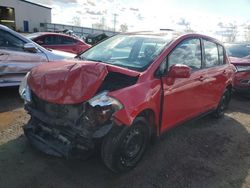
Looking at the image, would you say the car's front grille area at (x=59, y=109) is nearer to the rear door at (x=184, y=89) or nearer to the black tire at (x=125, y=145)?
the black tire at (x=125, y=145)

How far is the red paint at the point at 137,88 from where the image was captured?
135 inches

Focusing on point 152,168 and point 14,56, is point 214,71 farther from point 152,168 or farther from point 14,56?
point 14,56

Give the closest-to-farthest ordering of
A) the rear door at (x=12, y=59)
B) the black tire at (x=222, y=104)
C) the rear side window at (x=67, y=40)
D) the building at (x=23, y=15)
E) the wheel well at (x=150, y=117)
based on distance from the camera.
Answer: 1. the wheel well at (x=150, y=117)
2. the black tire at (x=222, y=104)
3. the rear door at (x=12, y=59)
4. the rear side window at (x=67, y=40)
5. the building at (x=23, y=15)

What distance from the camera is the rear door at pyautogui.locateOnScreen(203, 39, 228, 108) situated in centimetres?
530

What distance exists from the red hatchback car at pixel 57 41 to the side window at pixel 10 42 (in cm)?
390

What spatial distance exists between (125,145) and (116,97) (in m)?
0.67

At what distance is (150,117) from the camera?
4.02m

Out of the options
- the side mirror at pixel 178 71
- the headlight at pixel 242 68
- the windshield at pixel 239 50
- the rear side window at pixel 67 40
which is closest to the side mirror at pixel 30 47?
the side mirror at pixel 178 71

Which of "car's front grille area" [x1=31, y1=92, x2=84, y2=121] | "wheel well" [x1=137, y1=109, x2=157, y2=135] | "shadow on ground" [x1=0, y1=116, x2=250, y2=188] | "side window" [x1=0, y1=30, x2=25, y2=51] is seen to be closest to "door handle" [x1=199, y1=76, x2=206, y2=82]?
"shadow on ground" [x1=0, y1=116, x2=250, y2=188]

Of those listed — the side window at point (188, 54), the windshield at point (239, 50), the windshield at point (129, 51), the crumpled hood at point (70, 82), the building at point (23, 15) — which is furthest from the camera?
the building at point (23, 15)

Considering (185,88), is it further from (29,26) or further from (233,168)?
(29,26)

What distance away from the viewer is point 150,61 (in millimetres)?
4070

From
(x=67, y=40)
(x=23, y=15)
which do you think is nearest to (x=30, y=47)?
(x=67, y=40)

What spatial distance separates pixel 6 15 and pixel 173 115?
1833 inches
